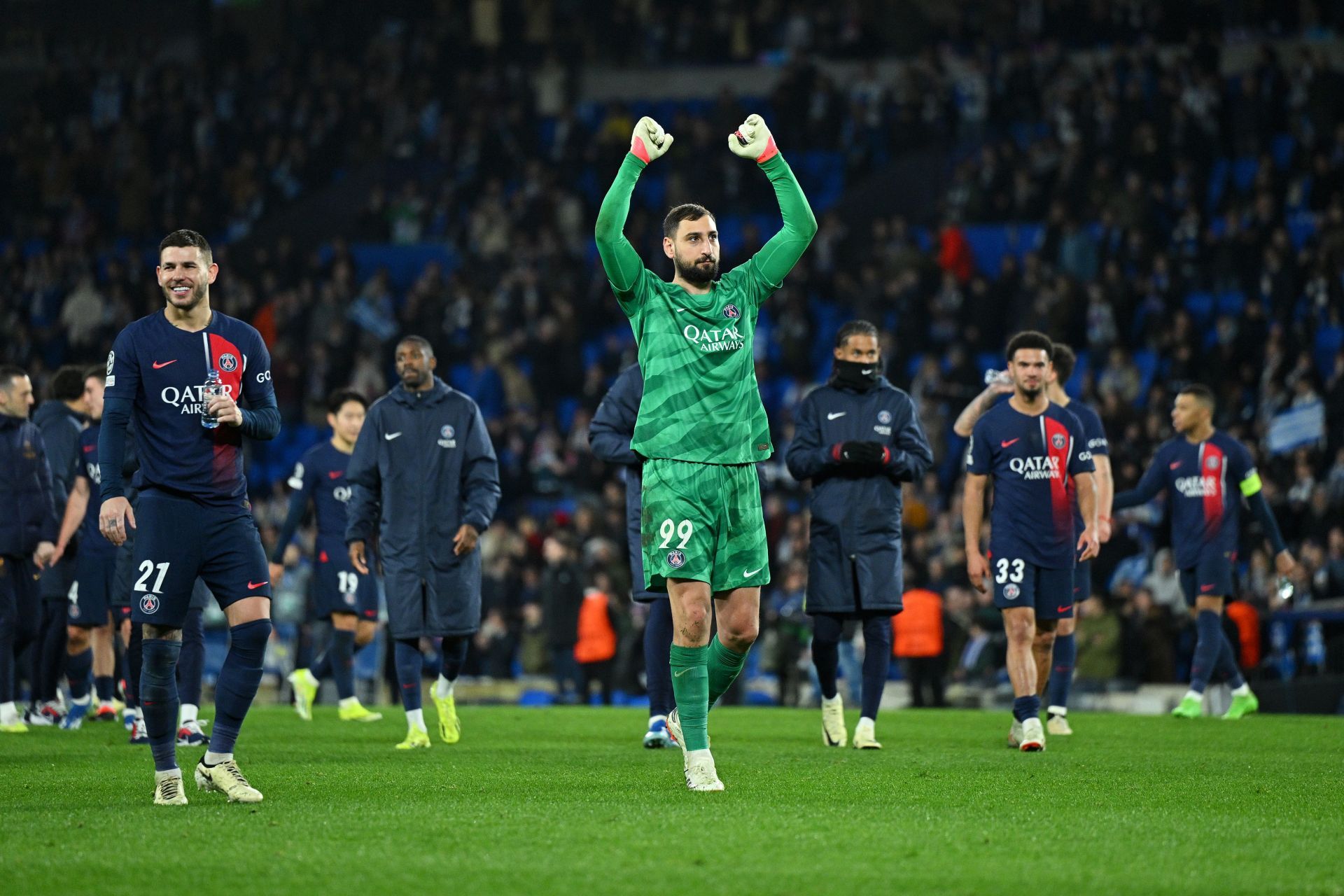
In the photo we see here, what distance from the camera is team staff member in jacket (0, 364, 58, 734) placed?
39.9ft

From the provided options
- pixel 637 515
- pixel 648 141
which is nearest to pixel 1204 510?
pixel 637 515

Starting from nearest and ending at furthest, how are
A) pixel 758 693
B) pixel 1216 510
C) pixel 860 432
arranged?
pixel 860 432, pixel 1216 510, pixel 758 693

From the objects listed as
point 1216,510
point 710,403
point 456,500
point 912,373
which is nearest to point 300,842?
point 710,403

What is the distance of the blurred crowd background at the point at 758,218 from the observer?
2062 cm

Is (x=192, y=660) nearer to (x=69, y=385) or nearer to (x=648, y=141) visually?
(x=69, y=385)

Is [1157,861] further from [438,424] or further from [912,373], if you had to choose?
[912,373]

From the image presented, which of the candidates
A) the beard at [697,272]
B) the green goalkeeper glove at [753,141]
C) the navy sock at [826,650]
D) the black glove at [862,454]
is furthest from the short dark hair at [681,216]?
the navy sock at [826,650]

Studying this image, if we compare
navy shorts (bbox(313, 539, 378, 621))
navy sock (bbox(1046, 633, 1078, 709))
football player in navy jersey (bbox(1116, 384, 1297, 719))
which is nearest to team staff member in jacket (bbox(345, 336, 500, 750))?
navy shorts (bbox(313, 539, 378, 621))

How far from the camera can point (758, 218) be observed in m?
28.7

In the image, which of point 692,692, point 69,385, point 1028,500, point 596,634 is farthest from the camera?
point 596,634

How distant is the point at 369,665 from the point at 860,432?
11.9 meters

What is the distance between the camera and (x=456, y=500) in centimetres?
1114

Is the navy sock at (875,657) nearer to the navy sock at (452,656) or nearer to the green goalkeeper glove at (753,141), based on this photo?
the navy sock at (452,656)

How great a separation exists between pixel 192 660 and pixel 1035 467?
18.0 ft
